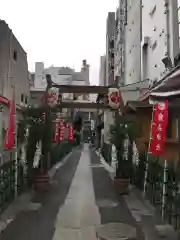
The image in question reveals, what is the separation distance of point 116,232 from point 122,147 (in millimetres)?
5702

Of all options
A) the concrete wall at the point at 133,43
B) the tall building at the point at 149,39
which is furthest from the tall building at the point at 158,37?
the concrete wall at the point at 133,43

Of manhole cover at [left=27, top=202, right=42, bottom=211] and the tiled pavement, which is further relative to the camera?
manhole cover at [left=27, top=202, right=42, bottom=211]

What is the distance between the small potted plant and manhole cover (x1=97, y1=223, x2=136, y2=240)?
4358mm

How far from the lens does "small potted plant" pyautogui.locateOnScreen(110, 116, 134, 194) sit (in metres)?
12.3

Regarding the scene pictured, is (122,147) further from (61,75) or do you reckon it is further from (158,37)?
(61,75)

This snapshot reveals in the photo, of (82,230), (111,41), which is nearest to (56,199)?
(82,230)

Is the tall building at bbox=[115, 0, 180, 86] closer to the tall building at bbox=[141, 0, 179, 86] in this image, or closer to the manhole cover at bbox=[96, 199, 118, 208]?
the tall building at bbox=[141, 0, 179, 86]

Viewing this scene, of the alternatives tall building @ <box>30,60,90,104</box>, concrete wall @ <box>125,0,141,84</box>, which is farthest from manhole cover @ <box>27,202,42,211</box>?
tall building @ <box>30,60,90,104</box>

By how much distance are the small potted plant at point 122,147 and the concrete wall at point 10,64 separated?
767 centimetres

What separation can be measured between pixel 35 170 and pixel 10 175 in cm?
330

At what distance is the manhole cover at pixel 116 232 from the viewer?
21.9ft

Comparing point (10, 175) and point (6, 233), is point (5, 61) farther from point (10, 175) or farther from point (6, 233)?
point (6, 233)

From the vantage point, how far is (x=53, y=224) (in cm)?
773

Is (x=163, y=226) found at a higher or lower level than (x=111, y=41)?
lower
